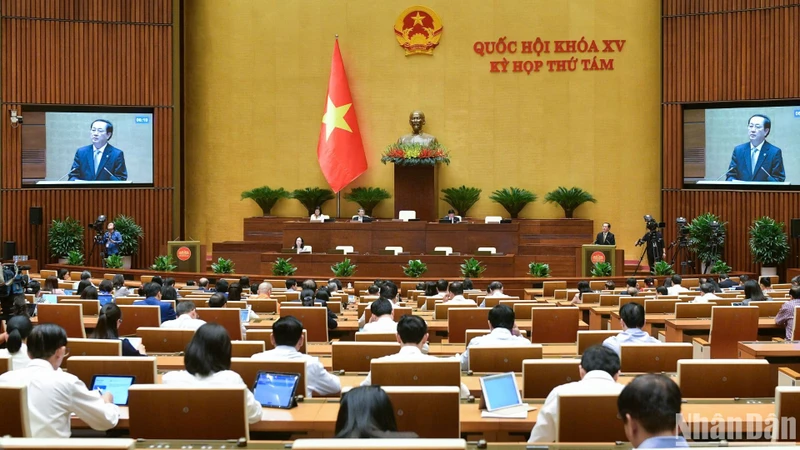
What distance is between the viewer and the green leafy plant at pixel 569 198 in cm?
1920

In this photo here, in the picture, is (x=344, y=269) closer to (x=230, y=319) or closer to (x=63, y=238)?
(x=63, y=238)

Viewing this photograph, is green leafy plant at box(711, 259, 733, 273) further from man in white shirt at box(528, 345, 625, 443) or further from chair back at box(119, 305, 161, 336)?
man in white shirt at box(528, 345, 625, 443)

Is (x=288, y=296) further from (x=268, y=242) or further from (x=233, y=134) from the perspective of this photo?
(x=233, y=134)

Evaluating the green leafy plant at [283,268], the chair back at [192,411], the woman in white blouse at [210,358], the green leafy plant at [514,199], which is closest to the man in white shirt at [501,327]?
the woman in white blouse at [210,358]

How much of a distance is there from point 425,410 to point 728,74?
54.0 ft

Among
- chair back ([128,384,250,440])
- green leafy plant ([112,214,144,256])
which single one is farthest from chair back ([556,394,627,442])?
green leafy plant ([112,214,144,256])

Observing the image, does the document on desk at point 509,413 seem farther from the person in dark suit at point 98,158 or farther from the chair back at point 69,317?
the person in dark suit at point 98,158

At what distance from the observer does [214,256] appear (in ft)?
61.1

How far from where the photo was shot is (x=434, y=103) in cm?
2044

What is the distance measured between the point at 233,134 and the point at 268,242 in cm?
322

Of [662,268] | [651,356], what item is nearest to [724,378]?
[651,356]

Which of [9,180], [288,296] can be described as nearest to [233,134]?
[9,180]

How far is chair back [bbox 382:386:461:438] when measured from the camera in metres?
3.89

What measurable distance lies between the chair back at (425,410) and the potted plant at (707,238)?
1495cm
